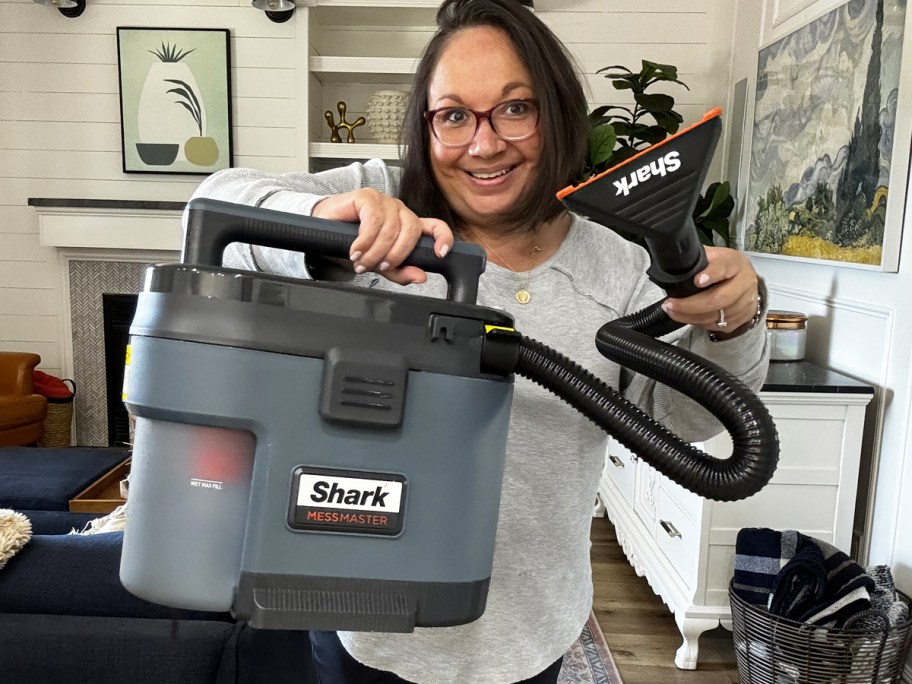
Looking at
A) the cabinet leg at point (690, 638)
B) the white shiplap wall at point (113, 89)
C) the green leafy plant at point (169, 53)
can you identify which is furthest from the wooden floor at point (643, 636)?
the green leafy plant at point (169, 53)

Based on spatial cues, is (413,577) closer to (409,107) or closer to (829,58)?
(409,107)

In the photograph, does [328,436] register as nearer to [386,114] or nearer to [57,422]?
[386,114]

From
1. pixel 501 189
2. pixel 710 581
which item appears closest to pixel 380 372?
pixel 501 189

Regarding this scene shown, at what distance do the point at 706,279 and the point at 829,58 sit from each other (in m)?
1.88

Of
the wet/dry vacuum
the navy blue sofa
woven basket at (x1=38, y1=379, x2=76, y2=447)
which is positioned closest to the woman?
the wet/dry vacuum

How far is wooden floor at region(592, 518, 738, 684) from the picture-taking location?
1.91 m

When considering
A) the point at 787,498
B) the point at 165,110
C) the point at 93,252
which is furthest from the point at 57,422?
the point at 787,498

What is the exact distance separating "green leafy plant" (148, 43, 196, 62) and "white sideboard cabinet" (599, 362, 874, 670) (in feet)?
10.4

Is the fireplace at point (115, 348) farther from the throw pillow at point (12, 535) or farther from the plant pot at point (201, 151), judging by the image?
the throw pillow at point (12, 535)

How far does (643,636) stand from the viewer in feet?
6.88

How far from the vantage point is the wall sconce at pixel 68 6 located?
11.6 feet

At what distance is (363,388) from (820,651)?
→ 1516 mm

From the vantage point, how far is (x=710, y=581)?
1881mm

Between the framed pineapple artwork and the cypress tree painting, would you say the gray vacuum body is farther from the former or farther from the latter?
the framed pineapple artwork
